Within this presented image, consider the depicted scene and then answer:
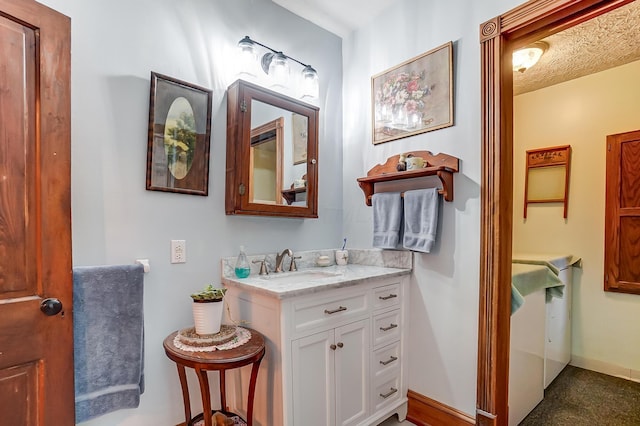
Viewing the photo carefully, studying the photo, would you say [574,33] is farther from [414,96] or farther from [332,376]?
[332,376]

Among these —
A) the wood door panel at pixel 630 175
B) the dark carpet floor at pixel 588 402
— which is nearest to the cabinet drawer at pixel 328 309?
the dark carpet floor at pixel 588 402

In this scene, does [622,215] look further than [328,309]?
Yes

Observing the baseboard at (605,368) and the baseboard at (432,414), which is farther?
the baseboard at (605,368)

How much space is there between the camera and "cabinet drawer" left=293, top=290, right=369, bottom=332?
57.4 inches

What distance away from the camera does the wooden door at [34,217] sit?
106cm

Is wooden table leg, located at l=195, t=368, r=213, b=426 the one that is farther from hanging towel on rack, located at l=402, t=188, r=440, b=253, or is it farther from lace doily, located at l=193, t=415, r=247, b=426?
hanging towel on rack, located at l=402, t=188, r=440, b=253

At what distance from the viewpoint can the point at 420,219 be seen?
1.91 meters

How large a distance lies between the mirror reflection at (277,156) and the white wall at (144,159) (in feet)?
0.57

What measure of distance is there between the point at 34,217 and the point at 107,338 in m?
0.58

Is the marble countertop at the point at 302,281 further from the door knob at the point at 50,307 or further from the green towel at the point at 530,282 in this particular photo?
the door knob at the point at 50,307

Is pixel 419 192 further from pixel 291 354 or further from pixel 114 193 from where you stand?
pixel 114 193

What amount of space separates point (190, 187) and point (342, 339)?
1140mm

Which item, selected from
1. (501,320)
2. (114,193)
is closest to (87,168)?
(114,193)

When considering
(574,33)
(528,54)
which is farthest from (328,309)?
(574,33)
